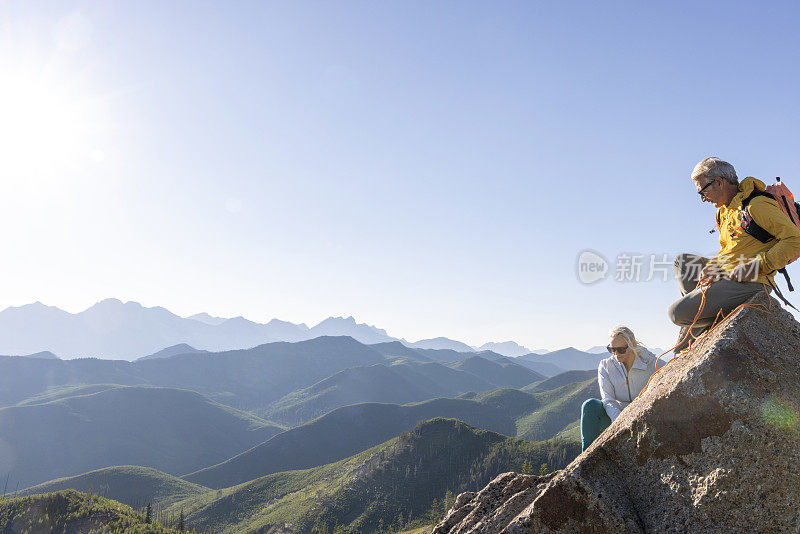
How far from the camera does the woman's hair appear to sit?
8578mm

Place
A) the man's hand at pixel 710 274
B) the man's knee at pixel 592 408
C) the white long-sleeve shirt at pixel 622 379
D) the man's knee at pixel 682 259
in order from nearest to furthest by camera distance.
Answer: the man's hand at pixel 710 274, the man's knee at pixel 682 259, the white long-sleeve shirt at pixel 622 379, the man's knee at pixel 592 408

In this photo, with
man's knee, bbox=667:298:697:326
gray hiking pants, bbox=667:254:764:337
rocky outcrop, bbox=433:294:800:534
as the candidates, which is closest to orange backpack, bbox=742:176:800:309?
gray hiking pants, bbox=667:254:764:337

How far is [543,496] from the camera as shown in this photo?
545cm

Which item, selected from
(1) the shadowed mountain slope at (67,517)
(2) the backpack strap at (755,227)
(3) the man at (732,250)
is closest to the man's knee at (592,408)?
(3) the man at (732,250)

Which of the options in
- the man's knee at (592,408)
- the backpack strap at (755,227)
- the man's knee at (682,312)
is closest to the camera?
the backpack strap at (755,227)

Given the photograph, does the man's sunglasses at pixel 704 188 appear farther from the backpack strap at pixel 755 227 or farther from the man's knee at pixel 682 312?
the man's knee at pixel 682 312

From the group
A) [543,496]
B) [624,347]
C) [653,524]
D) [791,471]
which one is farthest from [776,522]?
[624,347]

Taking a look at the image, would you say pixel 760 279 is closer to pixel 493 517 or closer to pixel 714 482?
pixel 714 482

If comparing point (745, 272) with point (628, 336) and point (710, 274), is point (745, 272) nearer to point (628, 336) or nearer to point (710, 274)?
point (710, 274)

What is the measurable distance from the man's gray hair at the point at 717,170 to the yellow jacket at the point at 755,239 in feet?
0.70

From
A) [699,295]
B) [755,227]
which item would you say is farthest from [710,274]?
[755,227]

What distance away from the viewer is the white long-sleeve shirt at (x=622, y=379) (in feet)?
27.5

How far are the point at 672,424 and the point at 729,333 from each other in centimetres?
155

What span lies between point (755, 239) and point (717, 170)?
47.9 inches
